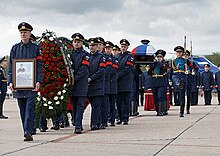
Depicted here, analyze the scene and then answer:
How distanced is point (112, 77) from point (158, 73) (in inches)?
154

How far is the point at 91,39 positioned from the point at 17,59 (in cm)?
243

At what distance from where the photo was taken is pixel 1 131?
12133mm

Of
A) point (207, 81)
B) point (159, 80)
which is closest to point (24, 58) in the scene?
point (159, 80)

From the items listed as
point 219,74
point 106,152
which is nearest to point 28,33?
point 106,152

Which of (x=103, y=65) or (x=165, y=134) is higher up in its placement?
(x=103, y=65)

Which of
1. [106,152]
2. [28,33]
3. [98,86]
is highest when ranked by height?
[28,33]

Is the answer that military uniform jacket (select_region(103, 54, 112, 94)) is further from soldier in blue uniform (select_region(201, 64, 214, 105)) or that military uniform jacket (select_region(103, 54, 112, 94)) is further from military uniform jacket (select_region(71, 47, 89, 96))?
soldier in blue uniform (select_region(201, 64, 214, 105))

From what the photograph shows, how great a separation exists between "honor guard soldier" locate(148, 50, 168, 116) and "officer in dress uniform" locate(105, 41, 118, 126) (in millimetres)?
3425

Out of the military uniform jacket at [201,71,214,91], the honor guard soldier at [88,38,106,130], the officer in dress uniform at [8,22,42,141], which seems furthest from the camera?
the military uniform jacket at [201,71,214,91]

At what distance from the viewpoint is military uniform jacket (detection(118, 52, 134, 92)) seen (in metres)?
14.1

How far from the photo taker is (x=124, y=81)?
14.1 meters

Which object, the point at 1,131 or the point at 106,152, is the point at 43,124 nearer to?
the point at 1,131

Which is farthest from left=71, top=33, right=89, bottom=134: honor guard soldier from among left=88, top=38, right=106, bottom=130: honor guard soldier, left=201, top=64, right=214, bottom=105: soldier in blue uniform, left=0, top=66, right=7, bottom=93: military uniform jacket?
left=201, top=64, right=214, bottom=105: soldier in blue uniform

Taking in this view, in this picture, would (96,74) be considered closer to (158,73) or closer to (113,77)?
(113,77)
